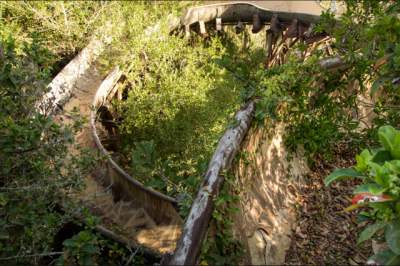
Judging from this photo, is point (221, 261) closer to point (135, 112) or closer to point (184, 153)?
point (184, 153)

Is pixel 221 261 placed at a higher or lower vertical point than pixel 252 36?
lower

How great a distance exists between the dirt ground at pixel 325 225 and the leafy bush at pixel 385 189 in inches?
92.4

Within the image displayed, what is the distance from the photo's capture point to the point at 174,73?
7.74 metres

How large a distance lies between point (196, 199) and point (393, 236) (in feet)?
4.93

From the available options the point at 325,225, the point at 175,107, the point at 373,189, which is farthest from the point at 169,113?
the point at 373,189

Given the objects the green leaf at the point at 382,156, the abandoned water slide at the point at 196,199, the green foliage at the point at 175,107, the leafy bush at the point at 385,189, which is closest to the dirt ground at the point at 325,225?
the abandoned water slide at the point at 196,199

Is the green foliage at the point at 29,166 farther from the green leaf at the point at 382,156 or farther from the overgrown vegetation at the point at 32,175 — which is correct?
the green leaf at the point at 382,156

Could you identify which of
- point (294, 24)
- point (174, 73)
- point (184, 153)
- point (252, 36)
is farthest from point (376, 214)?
point (252, 36)

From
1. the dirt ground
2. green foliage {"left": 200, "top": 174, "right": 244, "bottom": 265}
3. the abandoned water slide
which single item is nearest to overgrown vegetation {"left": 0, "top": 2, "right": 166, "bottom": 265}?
the abandoned water slide

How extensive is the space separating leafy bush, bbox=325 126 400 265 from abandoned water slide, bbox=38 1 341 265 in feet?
3.93

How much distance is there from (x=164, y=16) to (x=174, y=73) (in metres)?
2.50

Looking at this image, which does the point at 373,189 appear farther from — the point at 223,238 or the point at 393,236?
the point at 223,238

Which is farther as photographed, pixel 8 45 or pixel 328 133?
pixel 328 133

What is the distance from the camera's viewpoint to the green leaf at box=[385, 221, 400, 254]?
225 centimetres
